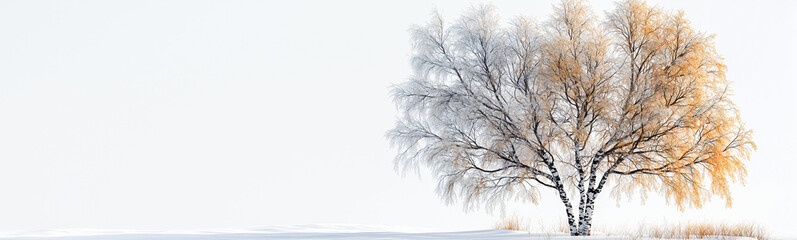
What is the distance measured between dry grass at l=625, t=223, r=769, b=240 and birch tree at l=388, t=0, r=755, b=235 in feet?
1.79

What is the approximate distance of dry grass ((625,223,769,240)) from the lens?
47.3ft

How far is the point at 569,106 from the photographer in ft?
52.3

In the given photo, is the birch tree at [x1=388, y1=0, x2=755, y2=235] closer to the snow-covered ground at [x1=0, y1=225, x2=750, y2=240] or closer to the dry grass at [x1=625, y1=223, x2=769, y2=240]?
the dry grass at [x1=625, y1=223, x2=769, y2=240]

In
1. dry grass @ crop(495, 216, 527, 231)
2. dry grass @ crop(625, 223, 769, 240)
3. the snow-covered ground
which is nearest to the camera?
the snow-covered ground

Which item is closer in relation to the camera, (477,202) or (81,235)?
(81,235)

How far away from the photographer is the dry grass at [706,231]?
14423 mm

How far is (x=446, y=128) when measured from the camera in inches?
629

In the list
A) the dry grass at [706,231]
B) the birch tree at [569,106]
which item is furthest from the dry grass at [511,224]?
the dry grass at [706,231]

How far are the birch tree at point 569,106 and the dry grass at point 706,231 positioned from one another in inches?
21.4

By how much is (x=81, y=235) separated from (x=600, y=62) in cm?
1168

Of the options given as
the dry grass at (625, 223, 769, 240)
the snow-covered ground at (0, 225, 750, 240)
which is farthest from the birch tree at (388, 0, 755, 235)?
the snow-covered ground at (0, 225, 750, 240)

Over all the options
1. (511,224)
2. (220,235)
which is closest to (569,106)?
(511,224)

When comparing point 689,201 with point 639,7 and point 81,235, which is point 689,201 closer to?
point 639,7

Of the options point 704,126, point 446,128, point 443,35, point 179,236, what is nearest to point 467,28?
point 443,35
